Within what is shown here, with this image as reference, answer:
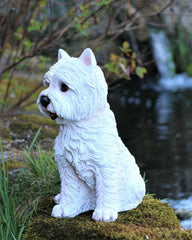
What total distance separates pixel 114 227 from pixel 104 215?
0.13 meters

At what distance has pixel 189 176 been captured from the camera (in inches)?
244

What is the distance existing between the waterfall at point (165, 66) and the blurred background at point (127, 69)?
0.04m

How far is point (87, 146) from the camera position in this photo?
282 cm

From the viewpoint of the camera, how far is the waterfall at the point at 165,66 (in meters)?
13.7

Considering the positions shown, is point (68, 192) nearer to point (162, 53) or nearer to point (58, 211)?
point (58, 211)

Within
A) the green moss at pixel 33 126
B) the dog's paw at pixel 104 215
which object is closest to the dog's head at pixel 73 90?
the dog's paw at pixel 104 215

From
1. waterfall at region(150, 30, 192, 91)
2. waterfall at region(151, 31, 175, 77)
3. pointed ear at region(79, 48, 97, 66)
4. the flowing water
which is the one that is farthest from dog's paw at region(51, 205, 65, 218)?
waterfall at region(151, 31, 175, 77)

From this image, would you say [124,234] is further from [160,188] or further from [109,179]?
[160,188]

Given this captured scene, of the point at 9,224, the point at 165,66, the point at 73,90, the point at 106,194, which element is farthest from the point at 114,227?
the point at 165,66

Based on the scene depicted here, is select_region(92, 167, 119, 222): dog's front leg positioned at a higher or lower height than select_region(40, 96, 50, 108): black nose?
lower

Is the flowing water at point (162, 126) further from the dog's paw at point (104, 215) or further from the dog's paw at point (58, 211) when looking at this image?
the dog's paw at point (58, 211)

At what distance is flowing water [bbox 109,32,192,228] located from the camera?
5.96m

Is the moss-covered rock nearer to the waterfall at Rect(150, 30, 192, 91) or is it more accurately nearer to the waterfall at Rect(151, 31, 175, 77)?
the waterfall at Rect(150, 30, 192, 91)

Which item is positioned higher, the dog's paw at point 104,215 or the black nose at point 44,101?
the black nose at point 44,101
